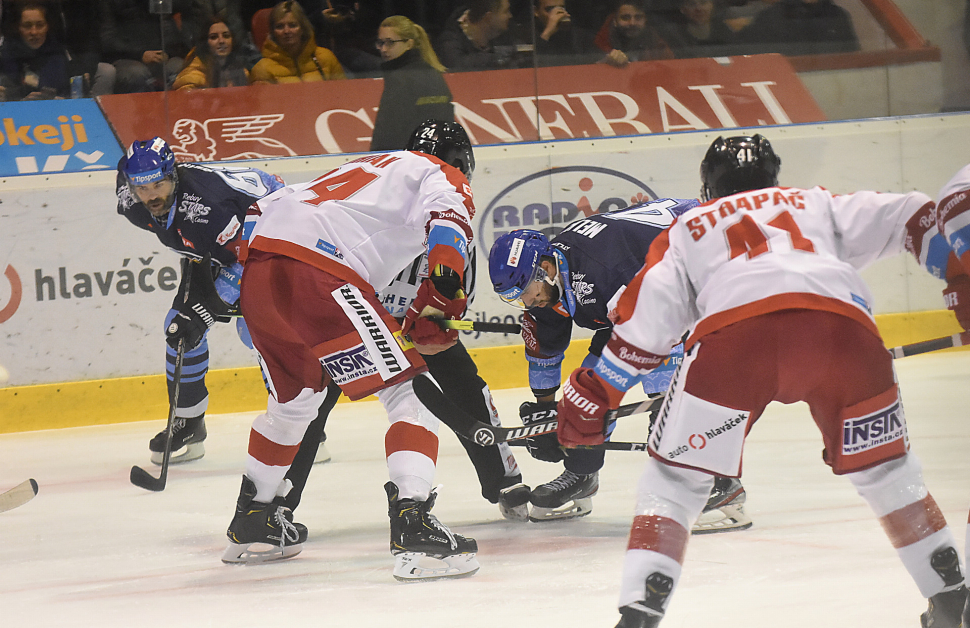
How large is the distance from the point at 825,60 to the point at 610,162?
1.40 m

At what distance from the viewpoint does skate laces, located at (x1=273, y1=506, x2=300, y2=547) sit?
2920 mm

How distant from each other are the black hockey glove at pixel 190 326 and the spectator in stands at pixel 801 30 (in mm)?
3405

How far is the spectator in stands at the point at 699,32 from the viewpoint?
19.0 feet

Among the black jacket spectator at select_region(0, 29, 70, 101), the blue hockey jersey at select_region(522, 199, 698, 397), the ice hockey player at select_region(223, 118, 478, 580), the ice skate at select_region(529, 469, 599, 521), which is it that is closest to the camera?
the ice hockey player at select_region(223, 118, 478, 580)

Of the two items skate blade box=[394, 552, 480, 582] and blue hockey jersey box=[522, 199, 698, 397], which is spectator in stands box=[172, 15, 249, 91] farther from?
skate blade box=[394, 552, 480, 582]

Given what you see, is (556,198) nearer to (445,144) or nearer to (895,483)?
(445,144)

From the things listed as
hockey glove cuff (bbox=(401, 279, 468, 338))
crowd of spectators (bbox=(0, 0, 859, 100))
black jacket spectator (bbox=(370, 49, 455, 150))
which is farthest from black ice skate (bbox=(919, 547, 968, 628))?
crowd of spectators (bbox=(0, 0, 859, 100))

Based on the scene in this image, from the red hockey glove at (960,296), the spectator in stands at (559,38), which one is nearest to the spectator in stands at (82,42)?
the spectator in stands at (559,38)

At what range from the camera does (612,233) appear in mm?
2914

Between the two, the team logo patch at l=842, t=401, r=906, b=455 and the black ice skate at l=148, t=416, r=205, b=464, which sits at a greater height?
the team logo patch at l=842, t=401, r=906, b=455

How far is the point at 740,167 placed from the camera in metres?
1.95

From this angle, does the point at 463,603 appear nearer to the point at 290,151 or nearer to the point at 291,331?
the point at 291,331

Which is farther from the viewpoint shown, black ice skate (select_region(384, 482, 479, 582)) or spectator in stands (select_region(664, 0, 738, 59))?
spectator in stands (select_region(664, 0, 738, 59))

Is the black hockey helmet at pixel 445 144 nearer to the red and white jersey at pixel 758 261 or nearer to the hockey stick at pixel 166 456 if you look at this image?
the red and white jersey at pixel 758 261
